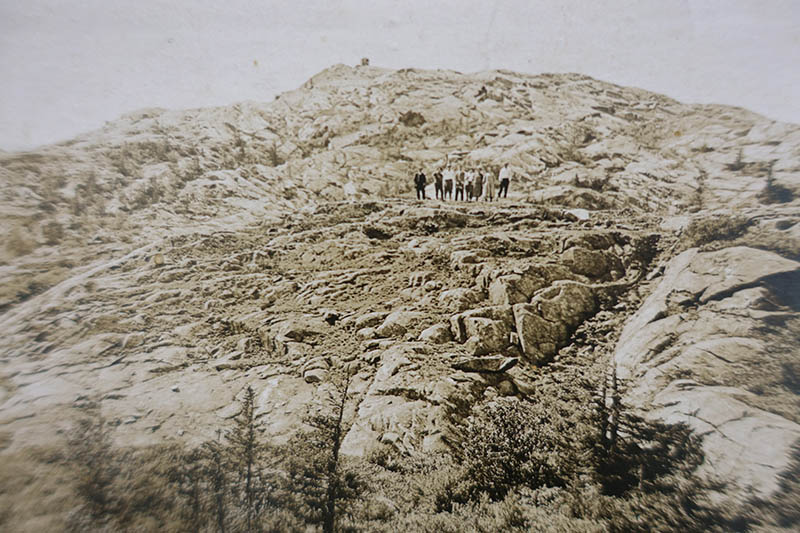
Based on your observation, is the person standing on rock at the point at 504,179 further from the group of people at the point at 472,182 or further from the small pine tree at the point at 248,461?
the small pine tree at the point at 248,461

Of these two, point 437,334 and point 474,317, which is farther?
point 474,317

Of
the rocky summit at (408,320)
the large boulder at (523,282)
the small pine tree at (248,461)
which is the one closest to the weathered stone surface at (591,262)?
the rocky summit at (408,320)

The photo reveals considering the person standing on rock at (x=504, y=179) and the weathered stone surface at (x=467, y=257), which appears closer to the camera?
the weathered stone surface at (x=467, y=257)

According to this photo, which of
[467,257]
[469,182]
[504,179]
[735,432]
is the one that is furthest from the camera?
[469,182]

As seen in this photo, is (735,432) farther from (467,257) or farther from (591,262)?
(467,257)

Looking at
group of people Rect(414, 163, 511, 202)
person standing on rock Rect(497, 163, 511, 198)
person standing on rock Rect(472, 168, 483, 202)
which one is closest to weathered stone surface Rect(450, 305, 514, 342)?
group of people Rect(414, 163, 511, 202)

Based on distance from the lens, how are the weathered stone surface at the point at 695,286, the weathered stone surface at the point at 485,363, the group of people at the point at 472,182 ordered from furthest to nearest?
the group of people at the point at 472,182 → the weathered stone surface at the point at 695,286 → the weathered stone surface at the point at 485,363

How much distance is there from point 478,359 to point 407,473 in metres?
2.38

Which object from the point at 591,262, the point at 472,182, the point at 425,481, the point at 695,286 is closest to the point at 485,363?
the point at 425,481

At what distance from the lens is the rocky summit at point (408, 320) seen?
362 cm

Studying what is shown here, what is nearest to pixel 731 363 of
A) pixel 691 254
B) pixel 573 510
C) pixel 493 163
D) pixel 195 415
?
pixel 691 254

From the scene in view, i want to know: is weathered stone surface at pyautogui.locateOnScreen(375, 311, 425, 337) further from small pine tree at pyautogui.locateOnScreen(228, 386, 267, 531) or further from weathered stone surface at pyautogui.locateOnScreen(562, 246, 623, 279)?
weathered stone surface at pyautogui.locateOnScreen(562, 246, 623, 279)

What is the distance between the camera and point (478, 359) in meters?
5.13

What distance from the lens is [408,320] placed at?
595 cm
